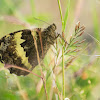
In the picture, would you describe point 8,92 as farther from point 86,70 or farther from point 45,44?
point 86,70

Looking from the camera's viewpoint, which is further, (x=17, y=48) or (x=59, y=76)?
(x=59, y=76)

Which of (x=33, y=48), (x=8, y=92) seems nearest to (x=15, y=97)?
(x=8, y=92)

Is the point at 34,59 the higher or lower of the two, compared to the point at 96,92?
higher

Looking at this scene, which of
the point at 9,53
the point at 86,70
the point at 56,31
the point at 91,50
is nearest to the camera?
the point at 56,31

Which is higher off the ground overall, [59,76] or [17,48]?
[17,48]

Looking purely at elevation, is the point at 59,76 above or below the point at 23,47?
below

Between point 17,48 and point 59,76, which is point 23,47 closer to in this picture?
point 17,48

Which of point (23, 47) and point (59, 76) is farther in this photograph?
point (59, 76)

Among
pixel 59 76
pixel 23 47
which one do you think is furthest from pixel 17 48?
pixel 59 76
